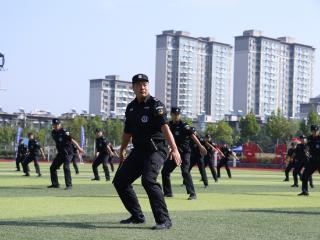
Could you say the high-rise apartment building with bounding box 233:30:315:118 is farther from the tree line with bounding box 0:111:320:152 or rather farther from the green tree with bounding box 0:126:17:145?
the green tree with bounding box 0:126:17:145

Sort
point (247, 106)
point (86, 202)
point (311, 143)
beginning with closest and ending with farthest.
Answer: point (86, 202) → point (311, 143) → point (247, 106)

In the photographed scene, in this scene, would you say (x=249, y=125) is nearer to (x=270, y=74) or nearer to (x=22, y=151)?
(x=22, y=151)

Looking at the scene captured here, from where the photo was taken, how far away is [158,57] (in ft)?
575

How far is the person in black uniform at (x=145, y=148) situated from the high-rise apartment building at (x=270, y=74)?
14608 centimetres

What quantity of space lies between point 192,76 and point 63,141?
15328 centimetres

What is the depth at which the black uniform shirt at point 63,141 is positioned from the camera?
62.6 feet

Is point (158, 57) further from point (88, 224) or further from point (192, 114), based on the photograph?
point (88, 224)

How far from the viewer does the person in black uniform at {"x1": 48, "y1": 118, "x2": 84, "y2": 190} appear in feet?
61.1

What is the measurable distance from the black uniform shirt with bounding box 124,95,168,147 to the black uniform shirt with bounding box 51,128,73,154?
376 inches

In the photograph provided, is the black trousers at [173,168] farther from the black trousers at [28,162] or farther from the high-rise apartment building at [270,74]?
the high-rise apartment building at [270,74]

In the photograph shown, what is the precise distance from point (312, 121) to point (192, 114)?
280 feet

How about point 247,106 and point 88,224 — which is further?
point 247,106

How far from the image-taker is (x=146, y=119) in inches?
377

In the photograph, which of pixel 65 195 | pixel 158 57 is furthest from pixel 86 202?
pixel 158 57
